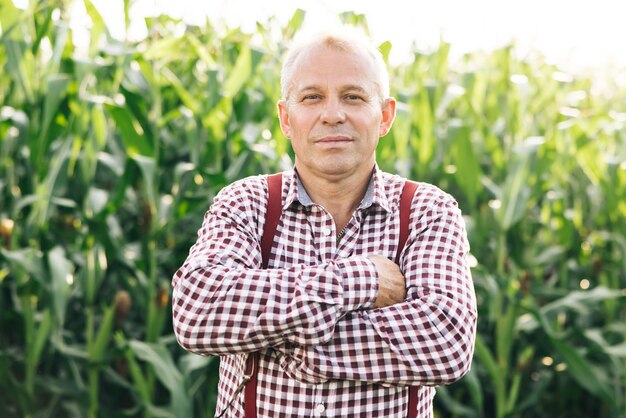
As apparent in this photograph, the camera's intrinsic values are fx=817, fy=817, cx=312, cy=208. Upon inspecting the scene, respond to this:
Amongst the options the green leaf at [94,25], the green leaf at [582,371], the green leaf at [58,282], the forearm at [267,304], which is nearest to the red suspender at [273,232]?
the forearm at [267,304]

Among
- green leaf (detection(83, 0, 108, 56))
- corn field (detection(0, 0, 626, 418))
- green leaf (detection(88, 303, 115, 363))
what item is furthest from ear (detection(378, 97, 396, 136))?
green leaf (detection(88, 303, 115, 363))

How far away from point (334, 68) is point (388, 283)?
49 cm

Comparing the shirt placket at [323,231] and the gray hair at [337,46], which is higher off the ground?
the gray hair at [337,46]

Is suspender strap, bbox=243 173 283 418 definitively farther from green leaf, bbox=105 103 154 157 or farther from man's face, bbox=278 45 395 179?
green leaf, bbox=105 103 154 157

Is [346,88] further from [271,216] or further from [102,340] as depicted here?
[102,340]

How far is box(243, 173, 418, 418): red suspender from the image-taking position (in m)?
1.78

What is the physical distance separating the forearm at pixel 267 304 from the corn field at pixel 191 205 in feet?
5.02

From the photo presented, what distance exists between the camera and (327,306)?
1667 mm

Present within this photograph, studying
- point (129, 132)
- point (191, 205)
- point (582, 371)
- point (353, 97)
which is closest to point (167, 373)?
point (191, 205)

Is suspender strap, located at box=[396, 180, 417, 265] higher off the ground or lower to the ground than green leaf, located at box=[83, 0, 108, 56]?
lower

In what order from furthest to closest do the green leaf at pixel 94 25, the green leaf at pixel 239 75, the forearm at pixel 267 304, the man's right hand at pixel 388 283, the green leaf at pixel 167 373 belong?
the green leaf at pixel 239 75 → the green leaf at pixel 94 25 → the green leaf at pixel 167 373 → the man's right hand at pixel 388 283 → the forearm at pixel 267 304

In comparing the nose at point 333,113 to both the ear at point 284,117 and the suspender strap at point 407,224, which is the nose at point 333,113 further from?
the suspender strap at point 407,224

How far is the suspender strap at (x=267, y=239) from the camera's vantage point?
1781mm

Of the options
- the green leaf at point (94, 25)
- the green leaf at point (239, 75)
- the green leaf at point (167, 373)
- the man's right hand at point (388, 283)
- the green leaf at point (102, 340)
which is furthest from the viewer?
the green leaf at point (239, 75)
